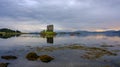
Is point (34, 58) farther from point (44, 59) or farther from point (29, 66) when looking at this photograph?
point (29, 66)

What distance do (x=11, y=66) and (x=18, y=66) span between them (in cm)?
108

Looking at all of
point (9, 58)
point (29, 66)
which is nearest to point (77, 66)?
point (29, 66)

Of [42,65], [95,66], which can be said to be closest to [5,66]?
[42,65]

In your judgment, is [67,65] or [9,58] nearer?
[67,65]

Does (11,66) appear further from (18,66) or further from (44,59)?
(44,59)

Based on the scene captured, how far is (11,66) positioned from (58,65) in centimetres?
729

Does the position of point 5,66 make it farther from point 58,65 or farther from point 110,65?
point 110,65

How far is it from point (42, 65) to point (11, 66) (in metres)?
4.76

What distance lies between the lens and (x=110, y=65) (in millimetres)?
26844

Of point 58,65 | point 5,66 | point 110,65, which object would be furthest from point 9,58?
point 110,65

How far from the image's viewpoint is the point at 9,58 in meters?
32.4

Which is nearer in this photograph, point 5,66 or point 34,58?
point 5,66

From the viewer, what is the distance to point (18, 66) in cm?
2622

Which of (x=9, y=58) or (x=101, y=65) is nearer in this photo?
(x=101, y=65)
